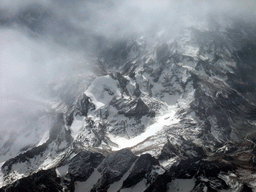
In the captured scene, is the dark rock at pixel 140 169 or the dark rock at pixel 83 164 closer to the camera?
the dark rock at pixel 140 169

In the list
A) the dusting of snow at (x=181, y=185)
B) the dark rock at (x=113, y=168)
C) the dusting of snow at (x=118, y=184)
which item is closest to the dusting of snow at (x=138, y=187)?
the dusting of snow at (x=118, y=184)

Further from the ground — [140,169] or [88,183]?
[140,169]

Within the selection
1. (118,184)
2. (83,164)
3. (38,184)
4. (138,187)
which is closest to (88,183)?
(83,164)

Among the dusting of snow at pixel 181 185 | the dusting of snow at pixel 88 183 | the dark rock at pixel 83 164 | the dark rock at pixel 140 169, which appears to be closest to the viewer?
the dusting of snow at pixel 181 185

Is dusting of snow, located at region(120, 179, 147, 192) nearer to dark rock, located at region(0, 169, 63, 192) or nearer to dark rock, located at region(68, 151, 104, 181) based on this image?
dark rock, located at region(68, 151, 104, 181)

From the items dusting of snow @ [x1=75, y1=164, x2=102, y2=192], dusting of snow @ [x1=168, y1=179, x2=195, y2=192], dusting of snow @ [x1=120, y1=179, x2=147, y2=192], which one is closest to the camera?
dusting of snow @ [x1=168, y1=179, x2=195, y2=192]

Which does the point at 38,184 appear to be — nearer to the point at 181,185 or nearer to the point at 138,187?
the point at 138,187

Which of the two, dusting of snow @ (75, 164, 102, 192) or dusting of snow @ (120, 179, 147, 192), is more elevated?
dusting of snow @ (120, 179, 147, 192)

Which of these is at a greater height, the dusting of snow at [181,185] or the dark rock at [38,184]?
the dusting of snow at [181,185]

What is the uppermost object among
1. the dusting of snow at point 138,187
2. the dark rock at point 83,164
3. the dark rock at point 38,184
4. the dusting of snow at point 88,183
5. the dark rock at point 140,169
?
the dark rock at point 140,169

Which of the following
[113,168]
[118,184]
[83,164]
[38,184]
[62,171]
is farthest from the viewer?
[83,164]

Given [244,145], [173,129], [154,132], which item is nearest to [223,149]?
[244,145]

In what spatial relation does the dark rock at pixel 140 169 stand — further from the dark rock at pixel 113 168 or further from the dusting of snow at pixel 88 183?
the dusting of snow at pixel 88 183

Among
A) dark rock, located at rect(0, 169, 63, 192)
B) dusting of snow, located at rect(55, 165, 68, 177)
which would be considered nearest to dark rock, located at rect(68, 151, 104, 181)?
dusting of snow, located at rect(55, 165, 68, 177)
